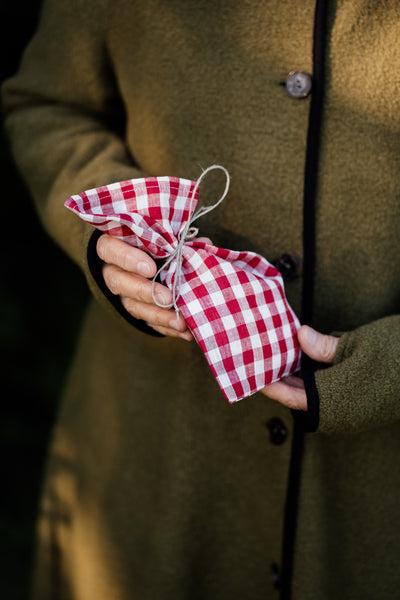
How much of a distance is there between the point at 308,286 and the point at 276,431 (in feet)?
1.23

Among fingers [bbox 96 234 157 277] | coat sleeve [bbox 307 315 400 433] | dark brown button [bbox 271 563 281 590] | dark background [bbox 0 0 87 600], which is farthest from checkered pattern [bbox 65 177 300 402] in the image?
dark background [bbox 0 0 87 600]

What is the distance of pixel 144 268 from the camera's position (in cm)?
85

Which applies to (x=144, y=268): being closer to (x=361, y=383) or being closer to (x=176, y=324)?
(x=176, y=324)

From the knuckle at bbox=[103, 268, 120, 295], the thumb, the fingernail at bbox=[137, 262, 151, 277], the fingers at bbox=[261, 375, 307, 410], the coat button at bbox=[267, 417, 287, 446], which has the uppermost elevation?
the fingernail at bbox=[137, 262, 151, 277]

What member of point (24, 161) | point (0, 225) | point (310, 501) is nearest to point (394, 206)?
point (310, 501)

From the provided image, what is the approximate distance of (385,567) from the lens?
1229 millimetres

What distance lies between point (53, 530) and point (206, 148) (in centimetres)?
139

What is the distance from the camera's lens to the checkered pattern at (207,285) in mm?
866

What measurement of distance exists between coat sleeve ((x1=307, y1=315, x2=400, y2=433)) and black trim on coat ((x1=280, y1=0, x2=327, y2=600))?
0.03m

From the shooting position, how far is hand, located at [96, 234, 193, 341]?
0.86 m

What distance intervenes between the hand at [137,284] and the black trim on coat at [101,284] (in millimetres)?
13

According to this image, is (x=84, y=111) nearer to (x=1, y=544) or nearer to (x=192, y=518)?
(x=192, y=518)

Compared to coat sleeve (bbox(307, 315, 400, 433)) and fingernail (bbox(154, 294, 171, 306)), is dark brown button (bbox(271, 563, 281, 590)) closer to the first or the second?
coat sleeve (bbox(307, 315, 400, 433))

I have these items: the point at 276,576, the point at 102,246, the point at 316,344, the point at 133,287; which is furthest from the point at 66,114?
the point at 276,576
